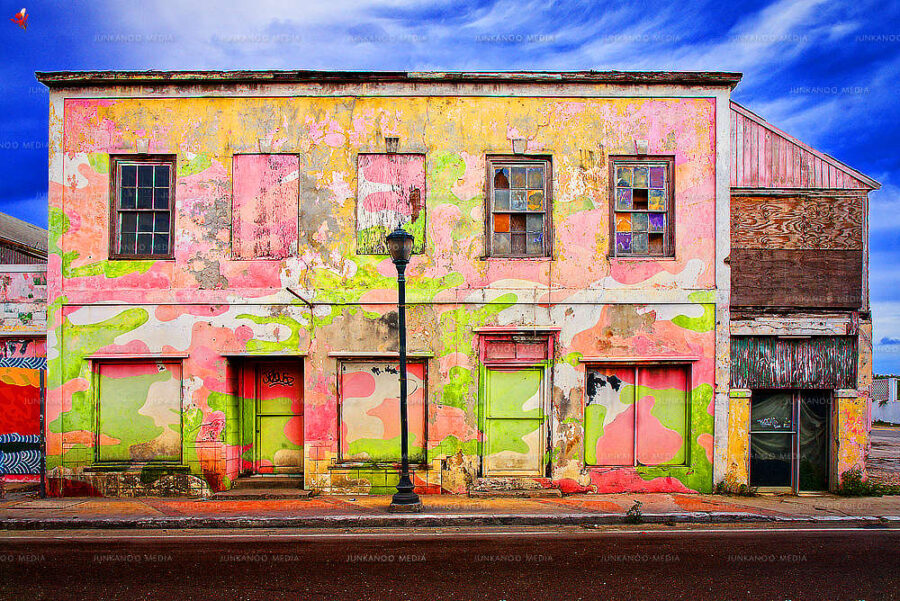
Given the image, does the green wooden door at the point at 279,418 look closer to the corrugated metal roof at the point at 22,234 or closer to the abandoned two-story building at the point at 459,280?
the abandoned two-story building at the point at 459,280

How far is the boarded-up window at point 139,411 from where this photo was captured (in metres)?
10.6

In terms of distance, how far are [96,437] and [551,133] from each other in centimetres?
965

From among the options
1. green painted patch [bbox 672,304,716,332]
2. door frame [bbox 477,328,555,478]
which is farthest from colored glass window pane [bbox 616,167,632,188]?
door frame [bbox 477,328,555,478]

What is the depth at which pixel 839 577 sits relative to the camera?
6406 mm

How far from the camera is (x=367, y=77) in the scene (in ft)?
35.0

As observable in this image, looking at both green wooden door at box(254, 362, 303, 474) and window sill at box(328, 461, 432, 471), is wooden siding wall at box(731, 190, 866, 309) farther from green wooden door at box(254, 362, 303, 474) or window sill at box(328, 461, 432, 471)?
green wooden door at box(254, 362, 303, 474)

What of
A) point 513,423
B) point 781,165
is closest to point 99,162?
point 513,423

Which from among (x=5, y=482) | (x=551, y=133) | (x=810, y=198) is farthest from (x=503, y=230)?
(x=5, y=482)

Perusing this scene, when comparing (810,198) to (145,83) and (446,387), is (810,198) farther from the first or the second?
(145,83)

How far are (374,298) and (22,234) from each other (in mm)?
11681

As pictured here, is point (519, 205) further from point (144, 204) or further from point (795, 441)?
point (144, 204)

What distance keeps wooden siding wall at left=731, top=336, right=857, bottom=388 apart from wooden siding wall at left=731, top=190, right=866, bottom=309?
676 millimetres

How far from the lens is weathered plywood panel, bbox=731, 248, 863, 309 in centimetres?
1073

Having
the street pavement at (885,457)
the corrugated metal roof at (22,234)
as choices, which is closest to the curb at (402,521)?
the street pavement at (885,457)
